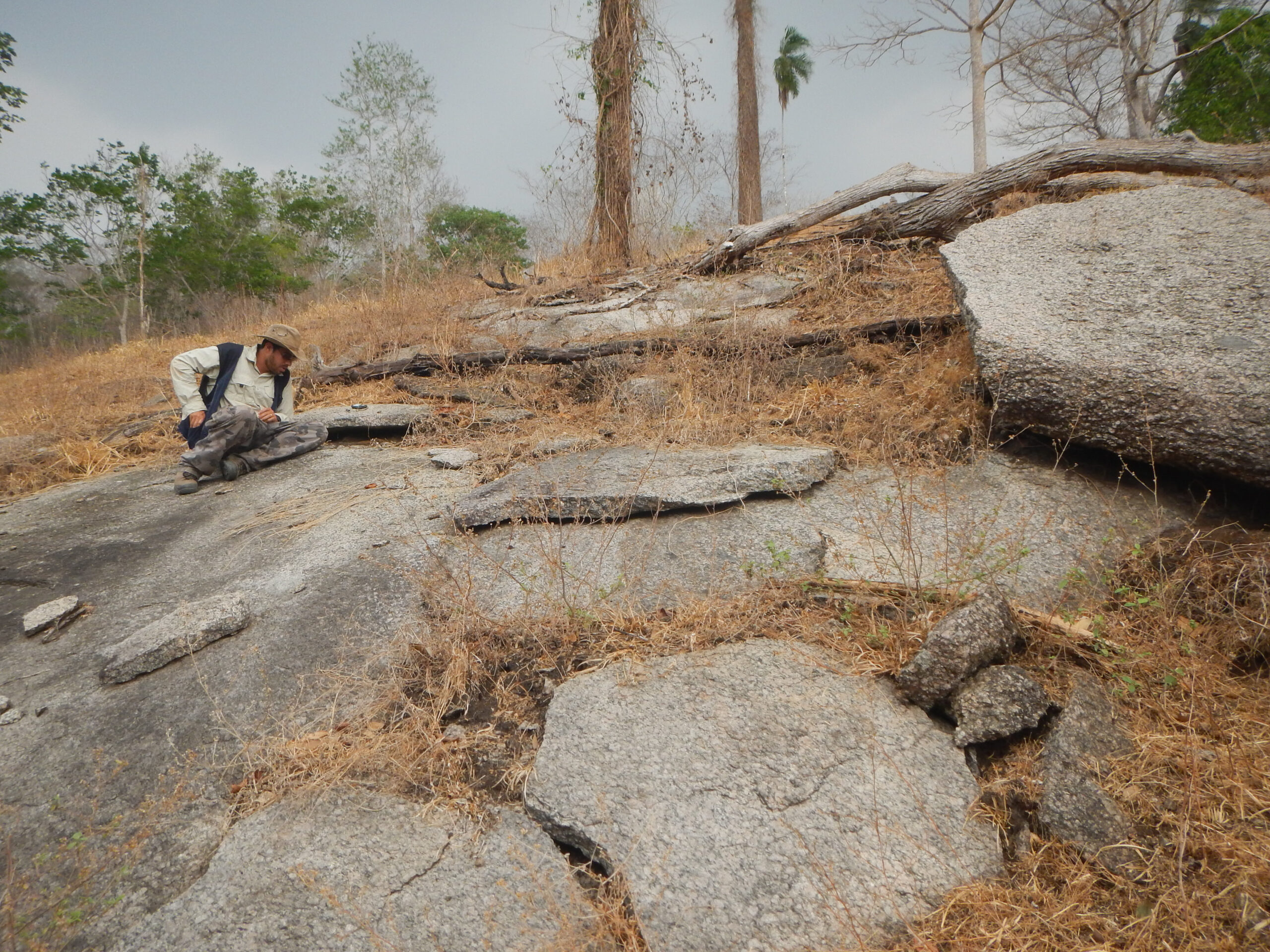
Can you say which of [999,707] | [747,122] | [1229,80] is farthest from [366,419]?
[1229,80]

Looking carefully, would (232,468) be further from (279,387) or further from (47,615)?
(47,615)

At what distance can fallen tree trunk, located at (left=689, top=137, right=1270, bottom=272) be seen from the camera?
518 cm

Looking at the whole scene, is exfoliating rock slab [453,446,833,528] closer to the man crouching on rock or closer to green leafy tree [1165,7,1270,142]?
the man crouching on rock

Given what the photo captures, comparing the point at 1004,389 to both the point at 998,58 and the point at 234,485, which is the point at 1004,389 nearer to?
the point at 234,485

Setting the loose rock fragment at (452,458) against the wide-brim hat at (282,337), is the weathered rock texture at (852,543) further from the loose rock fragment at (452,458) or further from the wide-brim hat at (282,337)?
the wide-brim hat at (282,337)

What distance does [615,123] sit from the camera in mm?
8219

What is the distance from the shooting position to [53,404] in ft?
23.4

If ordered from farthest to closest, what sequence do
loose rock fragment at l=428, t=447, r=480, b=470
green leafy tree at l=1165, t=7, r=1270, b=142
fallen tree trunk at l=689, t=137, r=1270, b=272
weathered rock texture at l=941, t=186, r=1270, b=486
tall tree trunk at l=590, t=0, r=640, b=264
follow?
1. green leafy tree at l=1165, t=7, r=1270, b=142
2. tall tree trunk at l=590, t=0, r=640, b=264
3. fallen tree trunk at l=689, t=137, r=1270, b=272
4. loose rock fragment at l=428, t=447, r=480, b=470
5. weathered rock texture at l=941, t=186, r=1270, b=486

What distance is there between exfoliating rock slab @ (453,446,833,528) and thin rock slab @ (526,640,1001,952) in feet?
3.68

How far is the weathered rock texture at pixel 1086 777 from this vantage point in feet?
5.88

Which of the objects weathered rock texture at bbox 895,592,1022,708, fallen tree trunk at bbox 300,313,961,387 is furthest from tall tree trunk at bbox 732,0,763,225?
weathered rock texture at bbox 895,592,1022,708

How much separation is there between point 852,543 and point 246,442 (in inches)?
165

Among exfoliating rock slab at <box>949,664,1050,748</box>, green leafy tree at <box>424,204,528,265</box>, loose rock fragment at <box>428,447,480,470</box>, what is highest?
green leafy tree at <box>424,204,528,265</box>

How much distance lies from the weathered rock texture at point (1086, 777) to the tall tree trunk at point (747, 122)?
10.4 m
